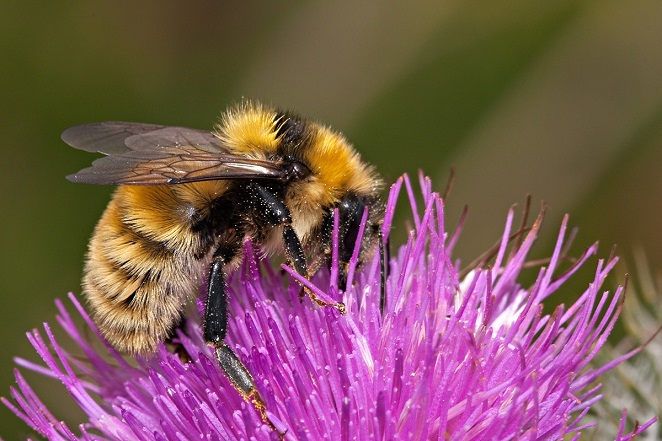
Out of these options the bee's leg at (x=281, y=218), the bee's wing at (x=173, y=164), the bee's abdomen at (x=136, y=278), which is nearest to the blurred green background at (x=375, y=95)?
the bee's abdomen at (x=136, y=278)

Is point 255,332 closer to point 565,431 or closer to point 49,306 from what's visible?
point 565,431

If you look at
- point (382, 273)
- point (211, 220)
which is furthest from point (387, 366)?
point (211, 220)

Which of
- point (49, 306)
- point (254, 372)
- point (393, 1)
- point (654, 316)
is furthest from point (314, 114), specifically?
point (254, 372)

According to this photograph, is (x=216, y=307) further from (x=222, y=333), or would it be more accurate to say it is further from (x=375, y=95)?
(x=375, y=95)

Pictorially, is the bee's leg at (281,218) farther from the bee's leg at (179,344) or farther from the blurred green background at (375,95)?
the blurred green background at (375,95)

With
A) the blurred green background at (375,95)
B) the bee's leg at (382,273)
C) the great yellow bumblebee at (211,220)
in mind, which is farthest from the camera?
the blurred green background at (375,95)

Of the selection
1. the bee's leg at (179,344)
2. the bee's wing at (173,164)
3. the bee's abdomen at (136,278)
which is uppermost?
the bee's wing at (173,164)
